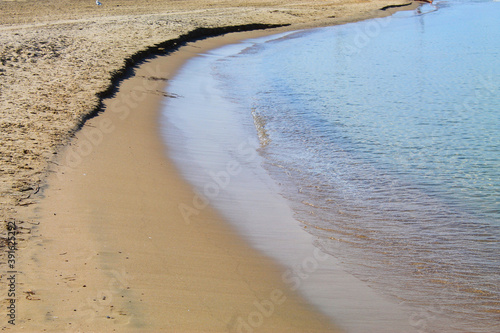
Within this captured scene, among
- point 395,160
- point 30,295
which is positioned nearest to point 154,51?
point 395,160

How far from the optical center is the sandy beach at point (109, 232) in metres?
4.08

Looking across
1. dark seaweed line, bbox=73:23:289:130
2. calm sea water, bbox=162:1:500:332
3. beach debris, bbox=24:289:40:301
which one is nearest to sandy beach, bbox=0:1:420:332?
beach debris, bbox=24:289:40:301

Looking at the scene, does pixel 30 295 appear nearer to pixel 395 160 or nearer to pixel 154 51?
pixel 395 160

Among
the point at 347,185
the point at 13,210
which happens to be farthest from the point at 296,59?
the point at 13,210

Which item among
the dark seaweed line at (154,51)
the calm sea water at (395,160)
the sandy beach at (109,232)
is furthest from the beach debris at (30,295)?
the dark seaweed line at (154,51)

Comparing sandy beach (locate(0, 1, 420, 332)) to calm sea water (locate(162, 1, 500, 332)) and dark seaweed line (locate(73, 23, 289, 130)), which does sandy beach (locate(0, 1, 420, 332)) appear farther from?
calm sea water (locate(162, 1, 500, 332))

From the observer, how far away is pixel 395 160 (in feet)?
27.8

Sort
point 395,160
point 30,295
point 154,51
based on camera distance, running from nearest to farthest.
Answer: point 30,295
point 395,160
point 154,51

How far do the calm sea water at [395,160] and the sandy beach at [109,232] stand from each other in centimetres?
122

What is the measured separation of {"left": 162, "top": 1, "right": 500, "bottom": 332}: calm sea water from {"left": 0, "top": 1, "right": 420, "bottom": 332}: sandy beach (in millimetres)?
1224

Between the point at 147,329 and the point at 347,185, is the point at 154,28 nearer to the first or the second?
the point at 347,185

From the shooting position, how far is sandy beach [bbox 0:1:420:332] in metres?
4.08

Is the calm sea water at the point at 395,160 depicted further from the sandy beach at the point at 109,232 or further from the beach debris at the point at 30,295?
the beach debris at the point at 30,295

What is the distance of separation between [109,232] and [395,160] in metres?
5.13
